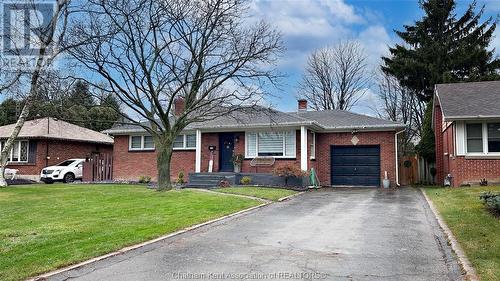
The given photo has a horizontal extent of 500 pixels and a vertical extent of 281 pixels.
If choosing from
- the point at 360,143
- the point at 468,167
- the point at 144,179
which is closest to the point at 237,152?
the point at 144,179

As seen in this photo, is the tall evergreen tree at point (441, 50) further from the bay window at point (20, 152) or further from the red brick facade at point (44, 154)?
the bay window at point (20, 152)

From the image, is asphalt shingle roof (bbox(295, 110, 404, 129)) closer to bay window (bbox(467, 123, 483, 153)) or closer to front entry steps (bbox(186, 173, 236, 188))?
bay window (bbox(467, 123, 483, 153))

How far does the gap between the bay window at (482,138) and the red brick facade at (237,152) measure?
157 inches

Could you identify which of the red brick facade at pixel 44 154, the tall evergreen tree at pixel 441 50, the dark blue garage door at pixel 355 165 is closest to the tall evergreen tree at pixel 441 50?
the tall evergreen tree at pixel 441 50

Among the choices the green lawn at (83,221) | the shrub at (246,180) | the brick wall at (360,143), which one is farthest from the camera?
the brick wall at (360,143)

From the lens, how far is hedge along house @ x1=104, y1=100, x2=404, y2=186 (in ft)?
66.3

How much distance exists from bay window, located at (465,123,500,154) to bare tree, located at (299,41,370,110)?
75.5 ft

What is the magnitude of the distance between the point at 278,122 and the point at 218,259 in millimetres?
13974

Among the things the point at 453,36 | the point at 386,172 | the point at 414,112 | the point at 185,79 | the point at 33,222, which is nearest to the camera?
the point at 33,222

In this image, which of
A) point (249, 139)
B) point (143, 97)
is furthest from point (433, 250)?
point (249, 139)

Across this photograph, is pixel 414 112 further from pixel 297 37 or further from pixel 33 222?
pixel 33 222

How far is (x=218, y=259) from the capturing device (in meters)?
6.18

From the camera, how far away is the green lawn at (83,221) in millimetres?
6316

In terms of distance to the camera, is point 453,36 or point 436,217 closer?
point 436,217
